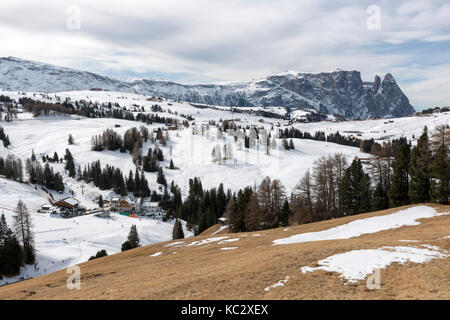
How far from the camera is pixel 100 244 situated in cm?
7581

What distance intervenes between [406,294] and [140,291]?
1299cm

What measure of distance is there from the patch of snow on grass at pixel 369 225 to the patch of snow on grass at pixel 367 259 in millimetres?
10711

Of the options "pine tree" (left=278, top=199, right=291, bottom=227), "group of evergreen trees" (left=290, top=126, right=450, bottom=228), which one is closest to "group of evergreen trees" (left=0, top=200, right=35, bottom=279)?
"pine tree" (left=278, top=199, right=291, bottom=227)

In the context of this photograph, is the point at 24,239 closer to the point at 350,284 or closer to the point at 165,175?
the point at 350,284

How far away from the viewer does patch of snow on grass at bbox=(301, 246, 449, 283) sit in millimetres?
13508

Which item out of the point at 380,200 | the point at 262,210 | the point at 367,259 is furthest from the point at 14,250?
the point at 380,200

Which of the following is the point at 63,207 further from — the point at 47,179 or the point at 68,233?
the point at 47,179

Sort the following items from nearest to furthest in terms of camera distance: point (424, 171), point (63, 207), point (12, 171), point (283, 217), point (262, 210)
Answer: point (424, 171), point (262, 210), point (283, 217), point (63, 207), point (12, 171)

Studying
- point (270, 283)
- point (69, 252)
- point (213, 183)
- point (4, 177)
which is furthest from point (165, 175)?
point (270, 283)

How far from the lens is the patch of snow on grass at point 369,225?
28.3m

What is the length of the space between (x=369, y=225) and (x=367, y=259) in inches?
748

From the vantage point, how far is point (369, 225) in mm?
31344

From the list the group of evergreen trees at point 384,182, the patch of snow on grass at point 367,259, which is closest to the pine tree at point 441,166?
the group of evergreen trees at point 384,182

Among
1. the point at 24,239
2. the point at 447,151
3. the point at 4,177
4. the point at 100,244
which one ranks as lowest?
the point at 100,244
